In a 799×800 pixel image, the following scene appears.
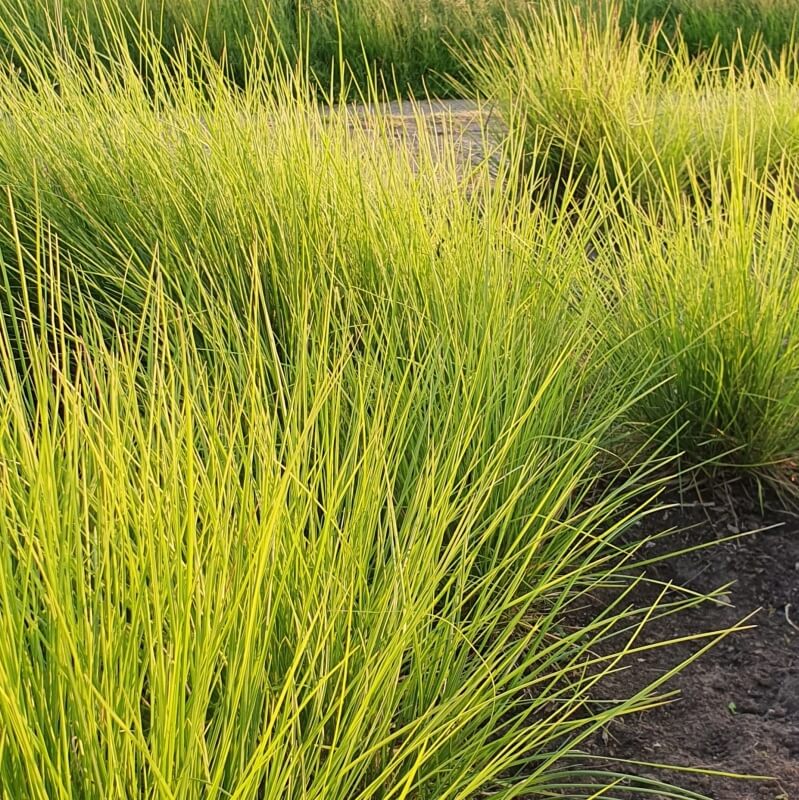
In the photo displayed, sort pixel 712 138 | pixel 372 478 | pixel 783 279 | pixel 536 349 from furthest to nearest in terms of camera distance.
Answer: pixel 712 138, pixel 783 279, pixel 536 349, pixel 372 478

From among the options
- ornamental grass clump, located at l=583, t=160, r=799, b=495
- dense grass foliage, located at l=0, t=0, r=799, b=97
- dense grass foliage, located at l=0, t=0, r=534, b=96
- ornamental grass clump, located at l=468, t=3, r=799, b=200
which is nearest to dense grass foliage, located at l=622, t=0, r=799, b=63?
dense grass foliage, located at l=0, t=0, r=799, b=97

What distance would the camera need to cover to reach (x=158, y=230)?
193cm

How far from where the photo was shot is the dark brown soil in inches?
51.3

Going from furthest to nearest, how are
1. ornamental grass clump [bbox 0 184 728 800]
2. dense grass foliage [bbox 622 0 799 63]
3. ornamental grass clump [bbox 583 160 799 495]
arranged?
dense grass foliage [bbox 622 0 799 63] → ornamental grass clump [bbox 583 160 799 495] → ornamental grass clump [bbox 0 184 728 800]

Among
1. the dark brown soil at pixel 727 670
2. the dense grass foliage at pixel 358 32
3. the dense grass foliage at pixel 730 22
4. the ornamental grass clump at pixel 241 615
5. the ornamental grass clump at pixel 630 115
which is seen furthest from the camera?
the dense grass foliage at pixel 730 22

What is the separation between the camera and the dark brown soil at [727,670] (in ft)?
4.27

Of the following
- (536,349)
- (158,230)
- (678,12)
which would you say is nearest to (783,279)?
(536,349)

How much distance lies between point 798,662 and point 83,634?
1063 mm

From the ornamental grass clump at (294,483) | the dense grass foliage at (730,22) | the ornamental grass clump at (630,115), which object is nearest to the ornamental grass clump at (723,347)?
the ornamental grass clump at (294,483)

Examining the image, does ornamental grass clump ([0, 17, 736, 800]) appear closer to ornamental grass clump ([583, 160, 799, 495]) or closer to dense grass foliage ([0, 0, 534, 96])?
ornamental grass clump ([583, 160, 799, 495])

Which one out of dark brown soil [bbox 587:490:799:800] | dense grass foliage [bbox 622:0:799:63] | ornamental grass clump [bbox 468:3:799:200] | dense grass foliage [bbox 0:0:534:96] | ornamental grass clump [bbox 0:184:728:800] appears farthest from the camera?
dense grass foliage [bbox 622:0:799:63]

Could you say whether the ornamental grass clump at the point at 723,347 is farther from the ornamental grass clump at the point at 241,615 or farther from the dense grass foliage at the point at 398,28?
the dense grass foliage at the point at 398,28

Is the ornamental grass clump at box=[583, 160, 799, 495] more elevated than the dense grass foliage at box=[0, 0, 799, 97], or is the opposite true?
the dense grass foliage at box=[0, 0, 799, 97]

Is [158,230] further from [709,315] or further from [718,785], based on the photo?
[718,785]
